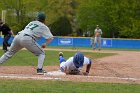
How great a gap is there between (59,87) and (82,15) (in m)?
49.9

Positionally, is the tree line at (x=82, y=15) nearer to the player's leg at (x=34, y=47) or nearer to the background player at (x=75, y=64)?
the background player at (x=75, y=64)

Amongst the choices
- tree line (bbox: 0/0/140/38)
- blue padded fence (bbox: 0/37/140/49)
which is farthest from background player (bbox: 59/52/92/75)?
tree line (bbox: 0/0/140/38)

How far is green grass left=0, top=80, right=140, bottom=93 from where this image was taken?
852 cm

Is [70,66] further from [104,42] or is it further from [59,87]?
[104,42]

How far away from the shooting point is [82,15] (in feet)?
192

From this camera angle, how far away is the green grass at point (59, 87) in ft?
27.9

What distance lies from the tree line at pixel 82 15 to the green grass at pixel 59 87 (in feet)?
141

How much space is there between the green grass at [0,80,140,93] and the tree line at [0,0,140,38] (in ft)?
141

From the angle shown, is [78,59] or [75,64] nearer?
[78,59]

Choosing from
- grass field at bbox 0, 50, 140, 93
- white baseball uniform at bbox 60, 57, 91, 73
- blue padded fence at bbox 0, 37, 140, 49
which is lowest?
blue padded fence at bbox 0, 37, 140, 49

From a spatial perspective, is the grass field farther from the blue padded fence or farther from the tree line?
the tree line

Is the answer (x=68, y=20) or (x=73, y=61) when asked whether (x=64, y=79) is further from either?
(x=68, y=20)

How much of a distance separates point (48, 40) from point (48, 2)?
160 feet

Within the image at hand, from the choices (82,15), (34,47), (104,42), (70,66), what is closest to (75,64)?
(70,66)
